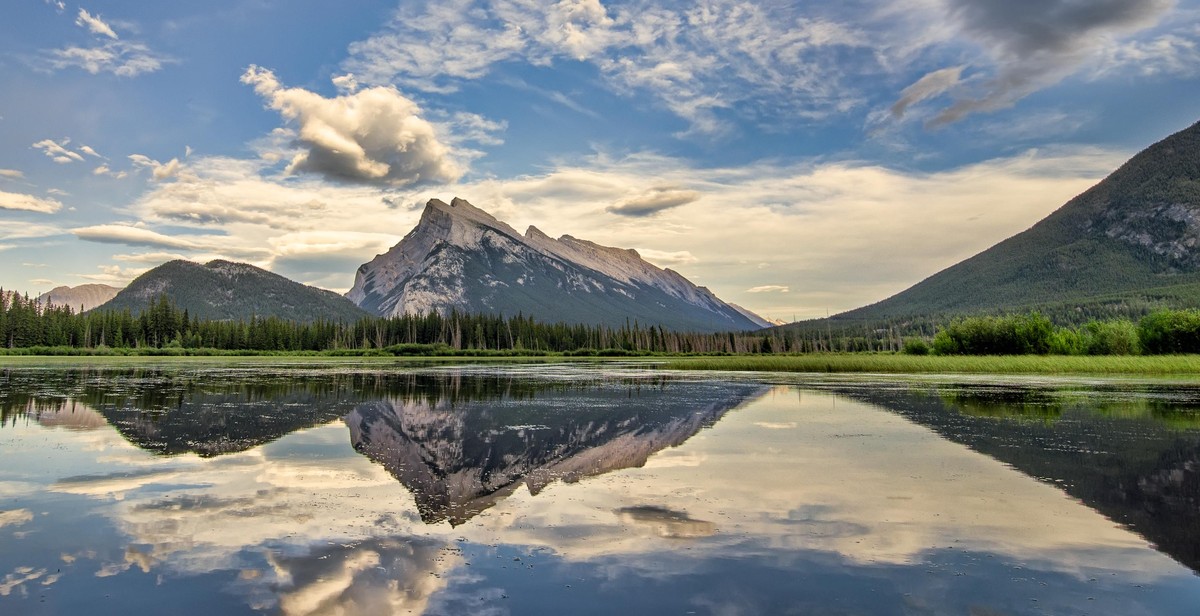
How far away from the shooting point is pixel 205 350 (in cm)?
15700

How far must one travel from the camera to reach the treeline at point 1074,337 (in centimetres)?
8400

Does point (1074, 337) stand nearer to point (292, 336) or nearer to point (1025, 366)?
point (1025, 366)

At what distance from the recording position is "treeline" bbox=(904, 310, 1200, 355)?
84.0 m

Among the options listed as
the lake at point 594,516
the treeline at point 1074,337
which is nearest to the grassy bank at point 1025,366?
the treeline at point 1074,337

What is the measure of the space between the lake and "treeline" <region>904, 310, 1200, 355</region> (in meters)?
75.0

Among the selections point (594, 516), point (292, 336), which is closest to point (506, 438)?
point (594, 516)

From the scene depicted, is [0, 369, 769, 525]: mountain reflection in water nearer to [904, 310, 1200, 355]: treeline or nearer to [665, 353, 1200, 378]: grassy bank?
[665, 353, 1200, 378]: grassy bank

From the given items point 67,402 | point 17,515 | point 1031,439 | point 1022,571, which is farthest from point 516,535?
point 67,402

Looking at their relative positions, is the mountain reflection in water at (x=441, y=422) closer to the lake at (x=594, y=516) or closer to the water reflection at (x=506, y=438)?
the water reflection at (x=506, y=438)

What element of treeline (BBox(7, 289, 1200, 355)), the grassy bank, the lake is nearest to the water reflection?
the lake

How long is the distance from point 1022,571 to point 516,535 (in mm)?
8115

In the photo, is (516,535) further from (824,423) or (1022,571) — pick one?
(824,423)

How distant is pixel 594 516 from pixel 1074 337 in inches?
4524

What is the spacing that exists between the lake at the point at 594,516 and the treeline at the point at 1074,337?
75.0 meters
